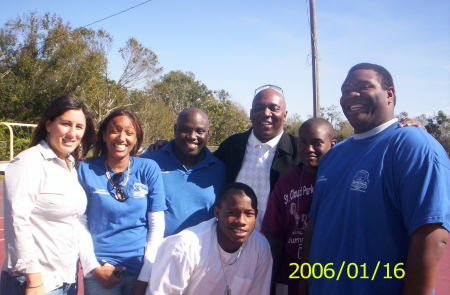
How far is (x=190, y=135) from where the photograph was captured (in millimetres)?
3326

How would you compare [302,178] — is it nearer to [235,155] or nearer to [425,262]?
[235,155]

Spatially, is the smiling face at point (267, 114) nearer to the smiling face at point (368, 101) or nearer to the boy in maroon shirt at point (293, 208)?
the boy in maroon shirt at point (293, 208)

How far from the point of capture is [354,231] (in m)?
2.15

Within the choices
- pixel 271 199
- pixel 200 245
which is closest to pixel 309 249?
pixel 271 199

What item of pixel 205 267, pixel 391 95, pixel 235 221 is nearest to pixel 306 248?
pixel 235 221

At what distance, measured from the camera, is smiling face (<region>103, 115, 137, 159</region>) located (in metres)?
2.98

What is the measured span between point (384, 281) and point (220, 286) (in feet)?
3.71

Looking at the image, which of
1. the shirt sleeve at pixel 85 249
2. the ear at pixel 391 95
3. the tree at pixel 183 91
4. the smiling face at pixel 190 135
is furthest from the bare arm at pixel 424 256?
the tree at pixel 183 91

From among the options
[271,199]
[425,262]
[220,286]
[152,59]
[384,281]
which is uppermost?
[152,59]

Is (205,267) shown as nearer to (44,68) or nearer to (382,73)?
(382,73)
